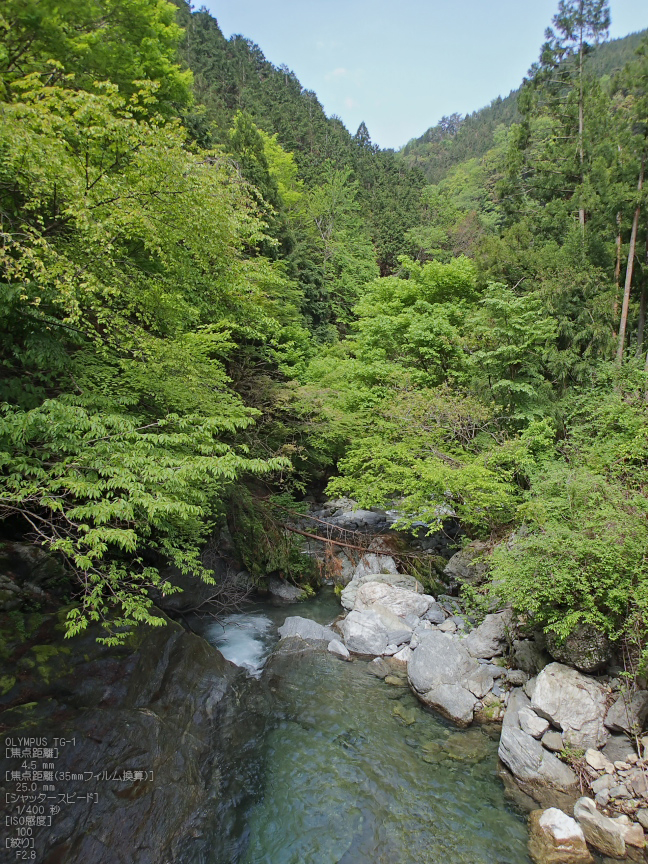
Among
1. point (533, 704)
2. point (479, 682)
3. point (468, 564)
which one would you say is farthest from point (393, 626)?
point (533, 704)

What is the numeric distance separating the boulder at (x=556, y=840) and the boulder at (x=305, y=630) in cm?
468

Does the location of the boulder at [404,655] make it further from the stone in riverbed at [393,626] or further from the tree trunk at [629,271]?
the tree trunk at [629,271]

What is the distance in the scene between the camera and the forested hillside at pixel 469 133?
57.1 metres

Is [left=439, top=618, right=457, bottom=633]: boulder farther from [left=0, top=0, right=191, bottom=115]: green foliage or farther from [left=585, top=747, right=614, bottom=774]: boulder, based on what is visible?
[left=0, top=0, right=191, bottom=115]: green foliage

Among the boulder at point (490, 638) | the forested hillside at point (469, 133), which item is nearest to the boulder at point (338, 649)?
the boulder at point (490, 638)

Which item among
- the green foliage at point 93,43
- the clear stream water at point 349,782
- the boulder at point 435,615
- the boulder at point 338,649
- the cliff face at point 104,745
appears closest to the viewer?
the cliff face at point 104,745

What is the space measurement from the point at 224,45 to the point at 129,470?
51.0 metres

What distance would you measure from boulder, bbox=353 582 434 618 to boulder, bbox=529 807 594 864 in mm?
4488

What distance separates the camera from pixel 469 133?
67.3 m

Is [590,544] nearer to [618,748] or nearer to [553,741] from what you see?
[618,748]

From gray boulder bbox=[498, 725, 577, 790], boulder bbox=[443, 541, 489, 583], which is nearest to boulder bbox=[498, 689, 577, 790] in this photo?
gray boulder bbox=[498, 725, 577, 790]

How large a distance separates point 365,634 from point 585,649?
4.09m

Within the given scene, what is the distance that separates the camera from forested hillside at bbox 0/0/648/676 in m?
4.45

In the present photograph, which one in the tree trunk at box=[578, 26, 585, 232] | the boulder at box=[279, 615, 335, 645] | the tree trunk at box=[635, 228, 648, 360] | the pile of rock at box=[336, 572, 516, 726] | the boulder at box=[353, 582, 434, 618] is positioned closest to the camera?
the pile of rock at box=[336, 572, 516, 726]
